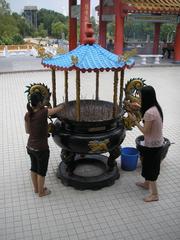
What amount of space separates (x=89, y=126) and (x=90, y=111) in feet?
2.61

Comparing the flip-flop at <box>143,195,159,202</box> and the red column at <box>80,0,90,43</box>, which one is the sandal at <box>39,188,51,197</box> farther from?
the red column at <box>80,0,90,43</box>

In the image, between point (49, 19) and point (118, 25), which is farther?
point (49, 19)

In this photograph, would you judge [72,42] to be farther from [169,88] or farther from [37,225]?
[37,225]

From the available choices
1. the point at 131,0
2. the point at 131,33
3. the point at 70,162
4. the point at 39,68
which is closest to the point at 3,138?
the point at 70,162

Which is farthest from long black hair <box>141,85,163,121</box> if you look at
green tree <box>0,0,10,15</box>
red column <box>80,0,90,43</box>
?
green tree <box>0,0,10,15</box>

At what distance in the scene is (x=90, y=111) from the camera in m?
5.45

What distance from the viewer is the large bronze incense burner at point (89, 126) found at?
4551mm

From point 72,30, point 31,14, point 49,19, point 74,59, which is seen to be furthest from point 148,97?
point 31,14

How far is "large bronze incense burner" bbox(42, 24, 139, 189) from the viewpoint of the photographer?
14.9 ft

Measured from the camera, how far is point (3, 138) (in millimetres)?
6875

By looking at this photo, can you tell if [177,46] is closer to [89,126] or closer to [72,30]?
[72,30]

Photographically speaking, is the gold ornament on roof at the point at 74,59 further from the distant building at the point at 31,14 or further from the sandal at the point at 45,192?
the distant building at the point at 31,14

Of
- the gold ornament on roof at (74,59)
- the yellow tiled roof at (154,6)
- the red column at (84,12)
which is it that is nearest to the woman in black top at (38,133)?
the gold ornament on roof at (74,59)

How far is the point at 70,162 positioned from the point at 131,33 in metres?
34.0
